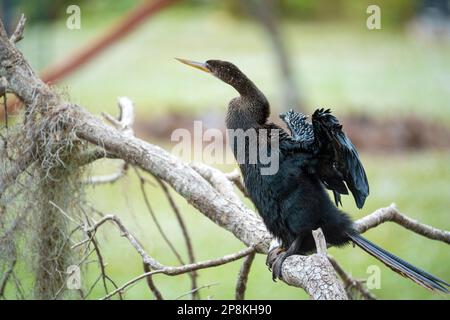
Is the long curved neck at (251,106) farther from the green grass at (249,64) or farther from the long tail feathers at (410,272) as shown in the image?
the green grass at (249,64)

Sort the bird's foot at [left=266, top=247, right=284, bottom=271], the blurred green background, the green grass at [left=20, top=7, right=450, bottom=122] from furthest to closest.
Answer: the green grass at [left=20, top=7, right=450, bottom=122] < the blurred green background < the bird's foot at [left=266, top=247, right=284, bottom=271]

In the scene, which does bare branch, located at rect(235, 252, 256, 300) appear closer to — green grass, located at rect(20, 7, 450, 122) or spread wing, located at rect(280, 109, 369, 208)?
spread wing, located at rect(280, 109, 369, 208)

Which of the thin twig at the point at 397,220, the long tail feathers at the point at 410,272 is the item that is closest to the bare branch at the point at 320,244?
the long tail feathers at the point at 410,272

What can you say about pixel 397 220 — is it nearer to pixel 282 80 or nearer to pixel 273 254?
pixel 273 254

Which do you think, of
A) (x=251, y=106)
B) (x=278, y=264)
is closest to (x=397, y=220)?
(x=278, y=264)

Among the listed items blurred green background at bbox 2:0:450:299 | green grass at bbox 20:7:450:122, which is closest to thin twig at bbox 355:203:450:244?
blurred green background at bbox 2:0:450:299

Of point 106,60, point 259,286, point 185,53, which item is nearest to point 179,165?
point 259,286

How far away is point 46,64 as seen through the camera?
28.2 ft

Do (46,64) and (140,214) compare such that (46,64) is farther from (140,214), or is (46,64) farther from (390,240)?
A: (390,240)

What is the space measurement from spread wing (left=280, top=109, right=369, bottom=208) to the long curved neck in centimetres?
14

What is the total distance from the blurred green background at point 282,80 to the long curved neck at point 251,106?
222 cm

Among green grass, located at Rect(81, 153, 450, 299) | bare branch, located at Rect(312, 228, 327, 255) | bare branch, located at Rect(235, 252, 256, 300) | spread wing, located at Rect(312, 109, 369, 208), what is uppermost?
spread wing, located at Rect(312, 109, 369, 208)

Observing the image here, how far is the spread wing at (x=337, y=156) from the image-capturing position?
7.76 ft

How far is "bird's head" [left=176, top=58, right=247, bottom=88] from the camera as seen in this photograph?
2.80 meters
